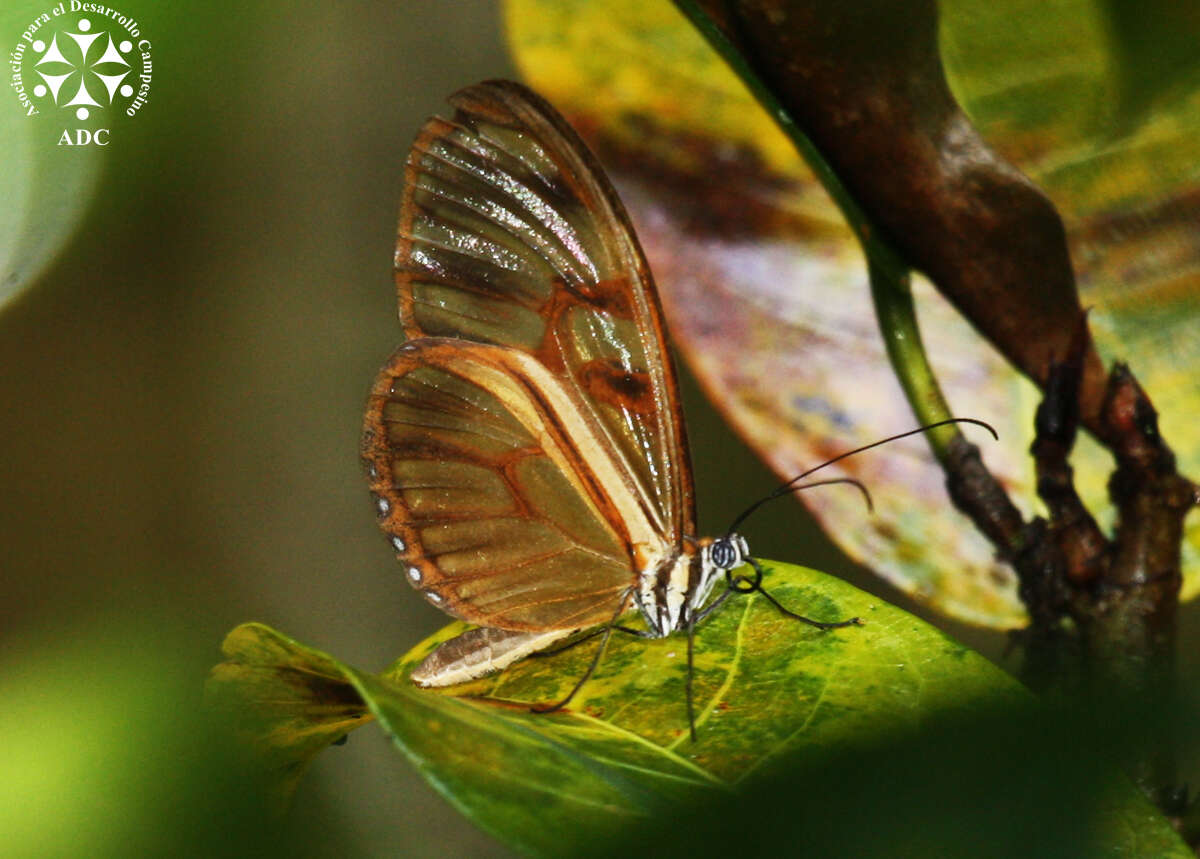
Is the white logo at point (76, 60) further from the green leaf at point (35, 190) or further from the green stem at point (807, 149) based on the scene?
the green stem at point (807, 149)

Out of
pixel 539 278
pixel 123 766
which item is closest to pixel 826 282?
pixel 539 278

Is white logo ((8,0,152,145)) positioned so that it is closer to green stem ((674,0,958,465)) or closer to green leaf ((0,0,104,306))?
green leaf ((0,0,104,306))

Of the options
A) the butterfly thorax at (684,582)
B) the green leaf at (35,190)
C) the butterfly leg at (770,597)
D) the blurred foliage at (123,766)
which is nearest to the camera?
the blurred foliage at (123,766)

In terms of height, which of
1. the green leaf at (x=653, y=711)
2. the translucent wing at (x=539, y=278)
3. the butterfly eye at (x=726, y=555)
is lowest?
the green leaf at (x=653, y=711)

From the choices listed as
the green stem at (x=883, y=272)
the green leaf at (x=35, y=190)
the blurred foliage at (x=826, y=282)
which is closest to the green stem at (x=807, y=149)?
the green stem at (x=883, y=272)

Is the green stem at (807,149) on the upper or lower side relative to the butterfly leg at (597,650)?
upper

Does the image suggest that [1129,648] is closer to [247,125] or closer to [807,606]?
[807,606]

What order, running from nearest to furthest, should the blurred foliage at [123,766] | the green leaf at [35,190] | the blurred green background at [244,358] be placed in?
the blurred foliage at [123,766]
the green leaf at [35,190]
the blurred green background at [244,358]

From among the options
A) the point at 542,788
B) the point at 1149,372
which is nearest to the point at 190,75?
the point at 1149,372
